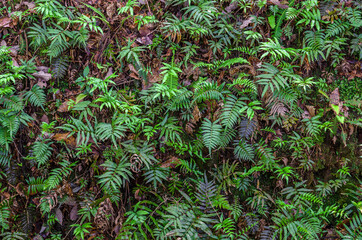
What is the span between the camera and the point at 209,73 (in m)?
3.16

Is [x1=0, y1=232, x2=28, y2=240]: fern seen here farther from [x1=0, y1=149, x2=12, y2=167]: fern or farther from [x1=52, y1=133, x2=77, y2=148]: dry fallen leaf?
[x1=52, y1=133, x2=77, y2=148]: dry fallen leaf

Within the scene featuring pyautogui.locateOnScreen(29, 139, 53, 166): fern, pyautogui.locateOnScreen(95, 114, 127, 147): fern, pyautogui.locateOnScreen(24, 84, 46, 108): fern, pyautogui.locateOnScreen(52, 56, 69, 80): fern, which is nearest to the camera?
pyautogui.locateOnScreen(95, 114, 127, 147): fern

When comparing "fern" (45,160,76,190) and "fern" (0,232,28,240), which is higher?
"fern" (45,160,76,190)

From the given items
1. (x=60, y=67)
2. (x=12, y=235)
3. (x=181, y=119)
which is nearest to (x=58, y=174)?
(x=12, y=235)

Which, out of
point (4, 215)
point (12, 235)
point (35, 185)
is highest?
point (35, 185)

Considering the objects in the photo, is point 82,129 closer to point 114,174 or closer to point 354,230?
point 114,174

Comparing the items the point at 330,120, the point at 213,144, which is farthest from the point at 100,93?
the point at 330,120

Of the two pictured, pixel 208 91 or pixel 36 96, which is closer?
pixel 208 91

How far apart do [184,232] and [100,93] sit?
6.10 feet

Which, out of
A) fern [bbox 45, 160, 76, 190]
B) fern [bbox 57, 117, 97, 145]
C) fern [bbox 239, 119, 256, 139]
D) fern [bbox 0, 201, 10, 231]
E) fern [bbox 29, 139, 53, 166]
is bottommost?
fern [bbox 0, 201, 10, 231]

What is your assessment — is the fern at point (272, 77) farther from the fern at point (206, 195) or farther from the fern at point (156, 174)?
the fern at point (156, 174)

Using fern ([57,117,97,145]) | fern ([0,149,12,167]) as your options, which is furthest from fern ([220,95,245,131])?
fern ([0,149,12,167])

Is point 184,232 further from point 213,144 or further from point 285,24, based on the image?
point 285,24

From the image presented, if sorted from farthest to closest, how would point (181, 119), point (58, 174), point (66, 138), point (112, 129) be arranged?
point (181, 119), point (58, 174), point (66, 138), point (112, 129)
